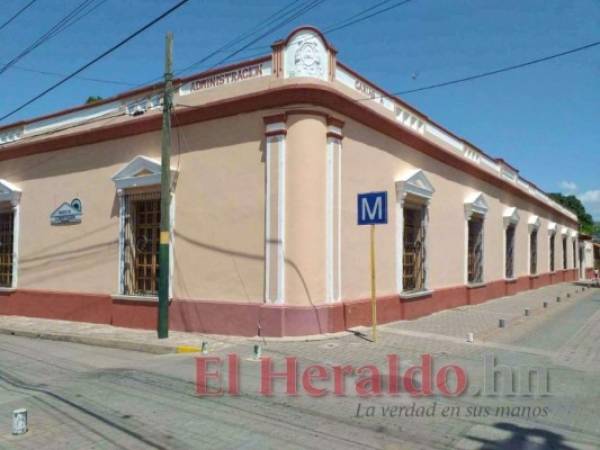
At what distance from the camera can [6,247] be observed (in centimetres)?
1585

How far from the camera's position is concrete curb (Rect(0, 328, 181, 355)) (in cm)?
944

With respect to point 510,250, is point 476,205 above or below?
above

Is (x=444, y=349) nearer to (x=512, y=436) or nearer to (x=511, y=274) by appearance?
(x=512, y=436)

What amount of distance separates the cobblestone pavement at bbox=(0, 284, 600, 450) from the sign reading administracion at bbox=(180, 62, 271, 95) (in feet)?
17.3

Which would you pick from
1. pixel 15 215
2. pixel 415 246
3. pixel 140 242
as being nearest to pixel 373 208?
pixel 415 246

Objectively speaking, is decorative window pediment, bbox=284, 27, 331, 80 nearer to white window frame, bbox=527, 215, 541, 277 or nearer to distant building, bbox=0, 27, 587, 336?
distant building, bbox=0, 27, 587, 336

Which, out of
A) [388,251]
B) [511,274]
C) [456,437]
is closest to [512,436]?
[456,437]

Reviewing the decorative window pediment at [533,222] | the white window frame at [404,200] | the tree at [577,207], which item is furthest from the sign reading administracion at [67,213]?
the tree at [577,207]

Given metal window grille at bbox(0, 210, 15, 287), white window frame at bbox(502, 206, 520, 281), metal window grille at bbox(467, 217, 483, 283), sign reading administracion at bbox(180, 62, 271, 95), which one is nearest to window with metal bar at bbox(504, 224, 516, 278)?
white window frame at bbox(502, 206, 520, 281)

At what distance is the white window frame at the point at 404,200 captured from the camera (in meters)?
13.0

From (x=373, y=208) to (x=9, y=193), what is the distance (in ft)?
37.4

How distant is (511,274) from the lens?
2298 centimetres

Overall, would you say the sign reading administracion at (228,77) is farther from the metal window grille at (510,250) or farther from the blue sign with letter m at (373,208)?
the metal window grille at (510,250)

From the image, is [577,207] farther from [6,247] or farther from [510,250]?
[6,247]
